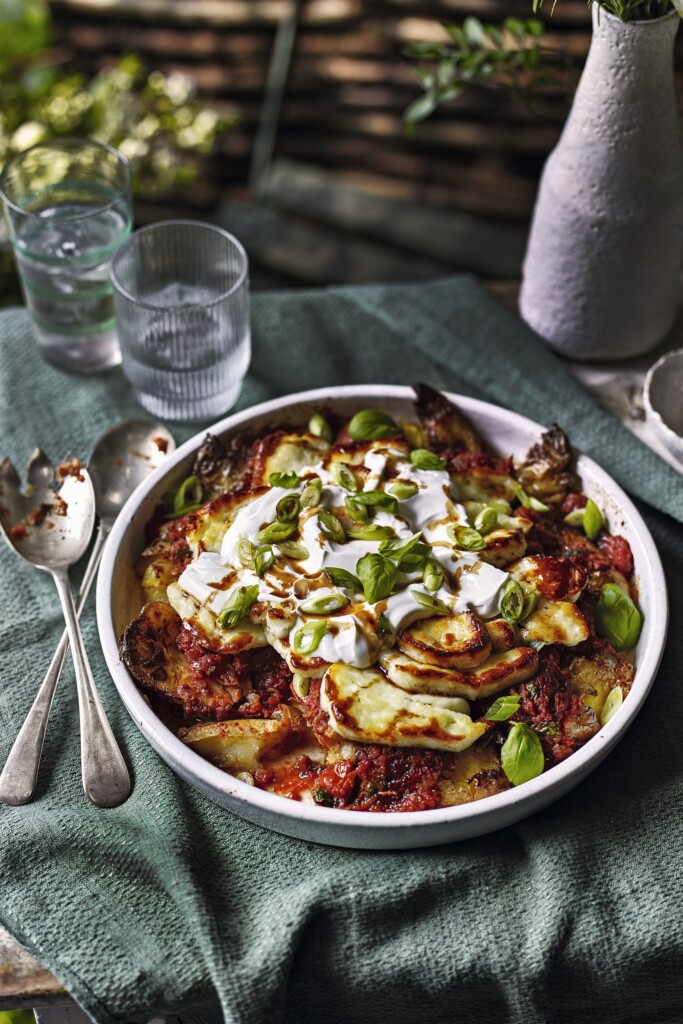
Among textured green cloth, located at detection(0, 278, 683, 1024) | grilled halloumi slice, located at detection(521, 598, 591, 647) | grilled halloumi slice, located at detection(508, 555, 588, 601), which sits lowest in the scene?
textured green cloth, located at detection(0, 278, 683, 1024)

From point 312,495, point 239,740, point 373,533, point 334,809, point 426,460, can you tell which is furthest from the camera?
point 426,460

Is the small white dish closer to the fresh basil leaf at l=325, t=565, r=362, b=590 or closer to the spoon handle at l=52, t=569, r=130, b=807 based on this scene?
the fresh basil leaf at l=325, t=565, r=362, b=590

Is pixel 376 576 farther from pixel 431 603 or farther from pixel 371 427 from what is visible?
pixel 371 427

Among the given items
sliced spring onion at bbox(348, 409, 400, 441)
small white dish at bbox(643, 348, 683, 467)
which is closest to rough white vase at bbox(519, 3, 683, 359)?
small white dish at bbox(643, 348, 683, 467)

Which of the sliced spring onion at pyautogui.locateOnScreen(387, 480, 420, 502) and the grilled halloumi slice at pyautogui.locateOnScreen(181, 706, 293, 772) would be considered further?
the sliced spring onion at pyautogui.locateOnScreen(387, 480, 420, 502)

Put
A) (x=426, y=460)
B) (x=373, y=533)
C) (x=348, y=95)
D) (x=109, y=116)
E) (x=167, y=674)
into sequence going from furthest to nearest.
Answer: (x=348, y=95) < (x=109, y=116) < (x=426, y=460) < (x=373, y=533) < (x=167, y=674)

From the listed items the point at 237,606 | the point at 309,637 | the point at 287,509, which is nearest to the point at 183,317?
the point at 287,509

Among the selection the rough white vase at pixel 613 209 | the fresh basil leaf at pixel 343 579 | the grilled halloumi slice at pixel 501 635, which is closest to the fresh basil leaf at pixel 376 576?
the fresh basil leaf at pixel 343 579
